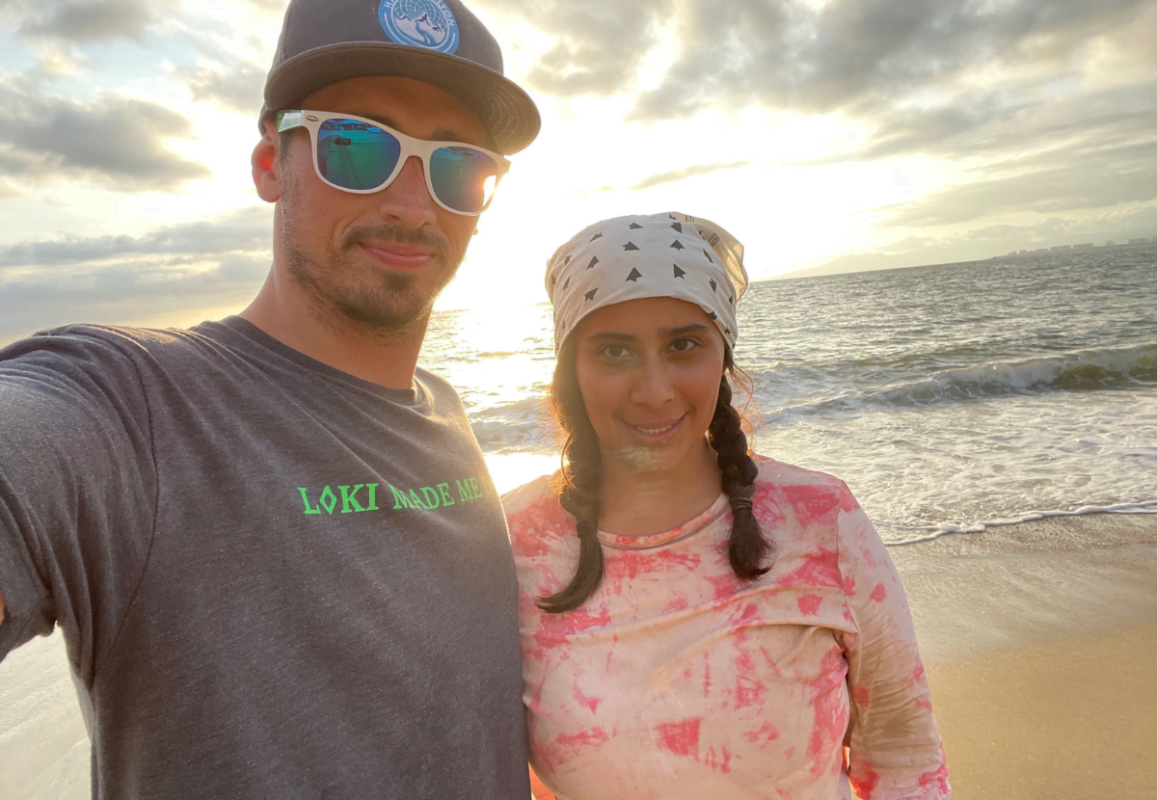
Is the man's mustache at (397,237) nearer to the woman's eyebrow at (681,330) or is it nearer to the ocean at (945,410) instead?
the woman's eyebrow at (681,330)

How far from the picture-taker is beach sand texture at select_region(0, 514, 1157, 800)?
10.1 feet

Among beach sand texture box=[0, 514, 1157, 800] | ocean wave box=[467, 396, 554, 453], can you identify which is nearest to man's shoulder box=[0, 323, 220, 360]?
beach sand texture box=[0, 514, 1157, 800]

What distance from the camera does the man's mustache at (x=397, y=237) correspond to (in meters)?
1.74

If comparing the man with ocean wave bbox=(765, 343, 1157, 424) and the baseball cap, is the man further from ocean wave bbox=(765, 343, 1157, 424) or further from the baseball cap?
ocean wave bbox=(765, 343, 1157, 424)

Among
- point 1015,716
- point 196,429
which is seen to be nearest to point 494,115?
point 196,429

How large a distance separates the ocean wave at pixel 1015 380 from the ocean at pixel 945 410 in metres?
0.04

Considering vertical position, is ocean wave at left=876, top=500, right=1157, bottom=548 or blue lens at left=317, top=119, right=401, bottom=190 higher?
blue lens at left=317, top=119, right=401, bottom=190

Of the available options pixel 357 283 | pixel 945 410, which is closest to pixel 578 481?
pixel 357 283

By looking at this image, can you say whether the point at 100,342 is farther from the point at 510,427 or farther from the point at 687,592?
the point at 510,427

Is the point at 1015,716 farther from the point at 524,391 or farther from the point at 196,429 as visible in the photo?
the point at 524,391

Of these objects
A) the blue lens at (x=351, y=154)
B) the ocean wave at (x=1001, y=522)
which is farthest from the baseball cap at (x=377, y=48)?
the ocean wave at (x=1001, y=522)

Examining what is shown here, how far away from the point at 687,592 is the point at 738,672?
268 mm

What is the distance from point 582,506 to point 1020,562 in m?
4.90

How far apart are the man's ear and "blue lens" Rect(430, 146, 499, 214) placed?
45cm
